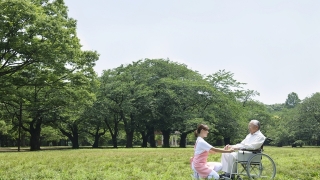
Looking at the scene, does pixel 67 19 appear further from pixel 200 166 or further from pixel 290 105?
pixel 290 105

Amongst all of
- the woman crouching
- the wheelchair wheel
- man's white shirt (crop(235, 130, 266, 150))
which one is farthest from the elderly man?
the woman crouching

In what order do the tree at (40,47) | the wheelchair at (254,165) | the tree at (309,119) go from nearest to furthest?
the wheelchair at (254,165) < the tree at (40,47) < the tree at (309,119)

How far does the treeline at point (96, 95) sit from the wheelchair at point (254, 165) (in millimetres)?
16699

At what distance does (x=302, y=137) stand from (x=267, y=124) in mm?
7429

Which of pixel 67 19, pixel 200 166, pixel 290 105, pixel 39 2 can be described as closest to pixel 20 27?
pixel 39 2

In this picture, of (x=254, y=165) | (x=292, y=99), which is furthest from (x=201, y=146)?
(x=292, y=99)

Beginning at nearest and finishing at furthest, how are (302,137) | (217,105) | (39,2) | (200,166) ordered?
1. (200,166)
2. (39,2)
3. (217,105)
4. (302,137)

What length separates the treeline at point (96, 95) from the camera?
2054cm

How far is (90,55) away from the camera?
84.1 feet

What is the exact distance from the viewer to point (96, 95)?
4066 cm

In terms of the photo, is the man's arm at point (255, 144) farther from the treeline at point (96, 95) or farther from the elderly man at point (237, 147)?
the treeline at point (96, 95)

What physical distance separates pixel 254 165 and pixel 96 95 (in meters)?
35.7

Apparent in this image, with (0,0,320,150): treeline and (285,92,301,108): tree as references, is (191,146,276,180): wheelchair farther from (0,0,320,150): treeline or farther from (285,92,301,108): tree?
(285,92,301,108): tree

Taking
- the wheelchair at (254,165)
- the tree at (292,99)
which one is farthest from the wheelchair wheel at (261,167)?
the tree at (292,99)
